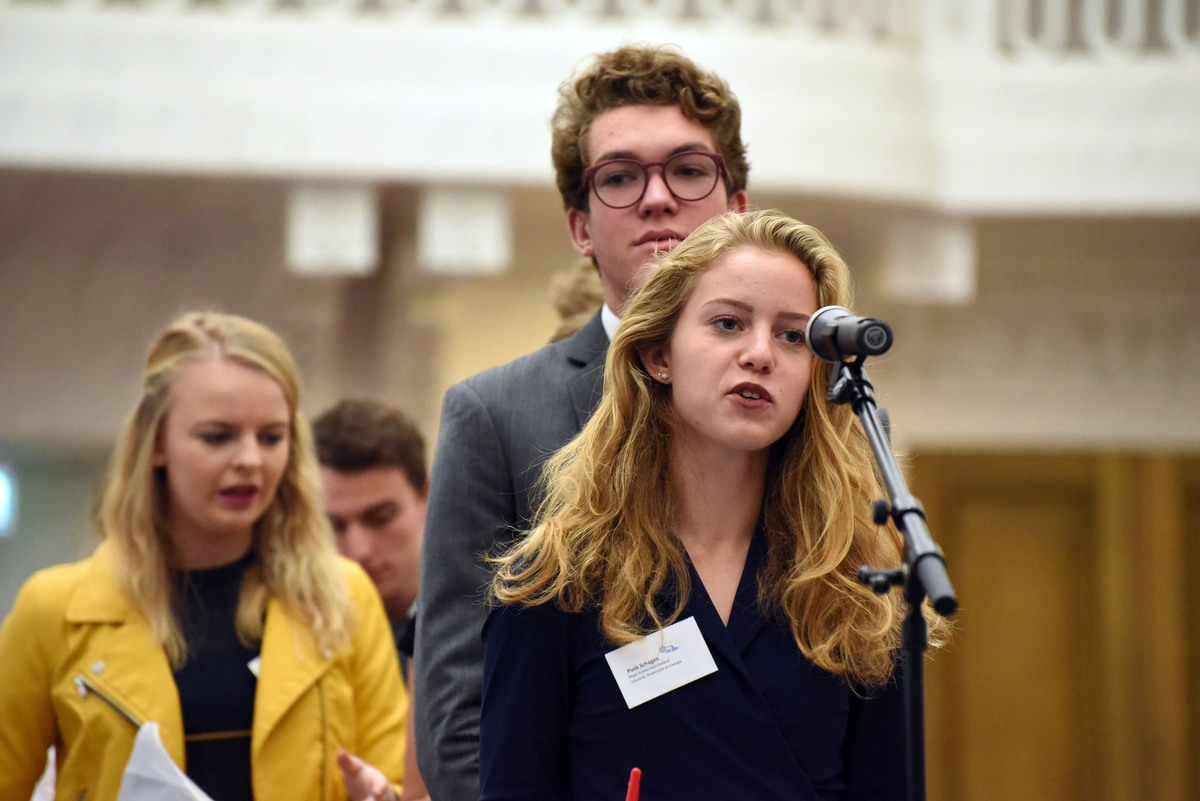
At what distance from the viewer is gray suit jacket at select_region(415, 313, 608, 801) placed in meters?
2.00

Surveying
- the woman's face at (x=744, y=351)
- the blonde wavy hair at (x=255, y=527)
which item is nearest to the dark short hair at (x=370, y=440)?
the blonde wavy hair at (x=255, y=527)

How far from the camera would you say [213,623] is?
2682 millimetres

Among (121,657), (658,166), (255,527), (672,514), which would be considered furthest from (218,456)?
(672,514)

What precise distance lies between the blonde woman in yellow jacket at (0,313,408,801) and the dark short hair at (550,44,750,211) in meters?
0.90

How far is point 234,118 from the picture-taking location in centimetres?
516

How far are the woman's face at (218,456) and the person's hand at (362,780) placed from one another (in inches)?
21.7

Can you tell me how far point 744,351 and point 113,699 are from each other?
1.42m

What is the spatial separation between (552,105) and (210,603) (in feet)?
9.99

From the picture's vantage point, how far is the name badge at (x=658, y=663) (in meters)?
1.63

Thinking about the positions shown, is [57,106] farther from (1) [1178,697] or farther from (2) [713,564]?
(1) [1178,697]

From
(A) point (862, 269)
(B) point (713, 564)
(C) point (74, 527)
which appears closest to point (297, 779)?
(B) point (713, 564)

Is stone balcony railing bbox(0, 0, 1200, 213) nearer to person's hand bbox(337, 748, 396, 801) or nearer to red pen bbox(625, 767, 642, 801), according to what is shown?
person's hand bbox(337, 748, 396, 801)

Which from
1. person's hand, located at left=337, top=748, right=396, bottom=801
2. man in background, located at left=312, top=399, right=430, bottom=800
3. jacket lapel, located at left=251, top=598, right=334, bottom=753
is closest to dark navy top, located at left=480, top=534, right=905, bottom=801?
person's hand, located at left=337, top=748, right=396, bottom=801

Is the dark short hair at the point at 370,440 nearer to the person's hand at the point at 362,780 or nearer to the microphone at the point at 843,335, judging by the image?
the person's hand at the point at 362,780
